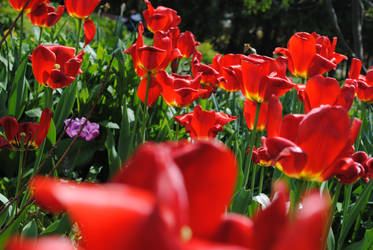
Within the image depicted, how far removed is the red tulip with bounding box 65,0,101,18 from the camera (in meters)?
2.21

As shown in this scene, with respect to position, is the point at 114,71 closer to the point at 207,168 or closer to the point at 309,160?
the point at 309,160

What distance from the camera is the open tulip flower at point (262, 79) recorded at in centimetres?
132

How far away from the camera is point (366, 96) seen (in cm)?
166

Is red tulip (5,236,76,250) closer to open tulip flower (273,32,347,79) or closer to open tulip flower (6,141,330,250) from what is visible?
open tulip flower (6,141,330,250)

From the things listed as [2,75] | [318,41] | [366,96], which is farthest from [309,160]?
[2,75]

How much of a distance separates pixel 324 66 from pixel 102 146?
1.37 meters

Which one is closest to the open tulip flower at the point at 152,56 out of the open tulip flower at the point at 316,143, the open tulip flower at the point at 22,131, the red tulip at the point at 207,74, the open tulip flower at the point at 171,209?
the red tulip at the point at 207,74

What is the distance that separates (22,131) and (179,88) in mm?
572

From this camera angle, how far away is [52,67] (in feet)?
4.86

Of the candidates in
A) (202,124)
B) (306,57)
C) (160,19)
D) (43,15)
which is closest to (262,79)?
(202,124)

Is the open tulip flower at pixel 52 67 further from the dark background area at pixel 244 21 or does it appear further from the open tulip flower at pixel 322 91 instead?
the dark background area at pixel 244 21

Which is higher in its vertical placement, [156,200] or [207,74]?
[156,200]

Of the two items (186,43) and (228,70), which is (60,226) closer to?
(228,70)

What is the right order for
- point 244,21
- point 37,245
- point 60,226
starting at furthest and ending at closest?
point 244,21
point 60,226
point 37,245
